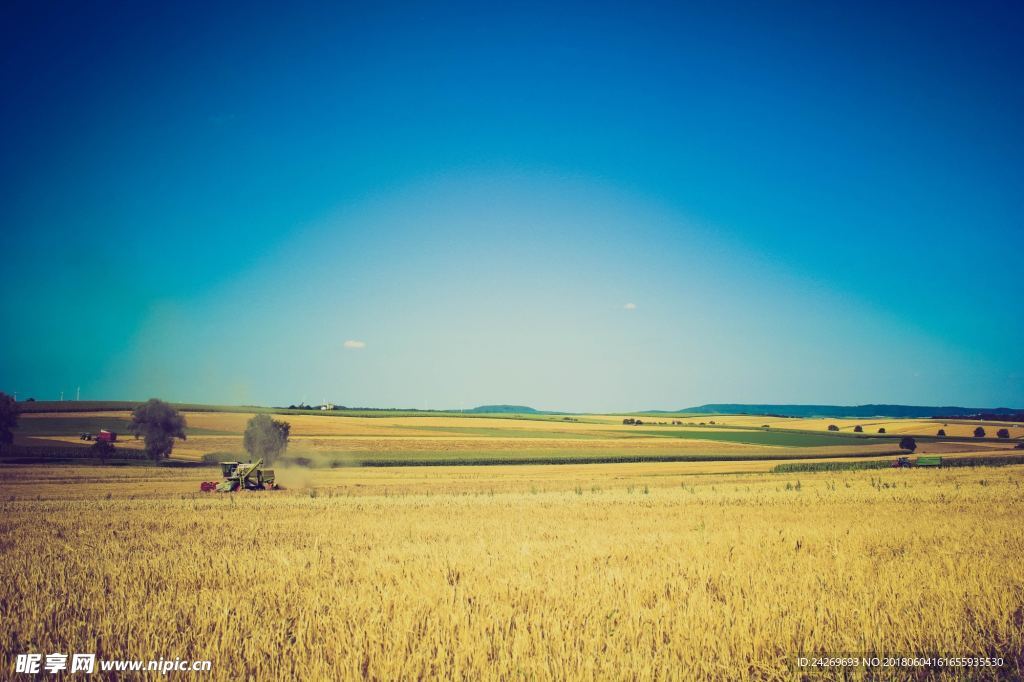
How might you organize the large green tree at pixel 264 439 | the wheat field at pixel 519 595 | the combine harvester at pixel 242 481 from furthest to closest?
the large green tree at pixel 264 439 → the combine harvester at pixel 242 481 → the wheat field at pixel 519 595

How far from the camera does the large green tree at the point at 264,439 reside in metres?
54.0

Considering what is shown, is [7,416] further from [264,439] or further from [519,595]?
[519,595]

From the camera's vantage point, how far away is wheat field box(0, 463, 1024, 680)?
5.08 meters

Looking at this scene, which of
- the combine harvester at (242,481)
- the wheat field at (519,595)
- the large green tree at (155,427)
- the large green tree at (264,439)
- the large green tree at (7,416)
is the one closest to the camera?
the wheat field at (519,595)

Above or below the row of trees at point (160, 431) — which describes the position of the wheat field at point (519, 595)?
above

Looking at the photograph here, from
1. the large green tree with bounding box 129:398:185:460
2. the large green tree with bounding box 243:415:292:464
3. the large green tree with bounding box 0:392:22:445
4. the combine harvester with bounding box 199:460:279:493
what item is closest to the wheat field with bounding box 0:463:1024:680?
the combine harvester with bounding box 199:460:279:493

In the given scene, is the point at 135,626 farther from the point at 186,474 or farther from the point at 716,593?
the point at 186,474

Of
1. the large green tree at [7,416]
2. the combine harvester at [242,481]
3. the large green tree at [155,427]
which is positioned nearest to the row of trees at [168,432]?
the large green tree at [155,427]

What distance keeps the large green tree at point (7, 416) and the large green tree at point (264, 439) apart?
2236cm

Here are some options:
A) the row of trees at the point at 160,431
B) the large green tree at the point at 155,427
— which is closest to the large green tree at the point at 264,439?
the row of trees at the point at 160,431

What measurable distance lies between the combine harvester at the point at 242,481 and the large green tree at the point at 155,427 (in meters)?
29.2

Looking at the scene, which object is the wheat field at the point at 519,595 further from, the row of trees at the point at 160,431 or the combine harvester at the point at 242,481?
the row of trees at the point at 160,431

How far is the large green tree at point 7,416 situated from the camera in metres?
53.7

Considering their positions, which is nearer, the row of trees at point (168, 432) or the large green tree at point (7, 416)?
the large green tree at point (7, 416)
